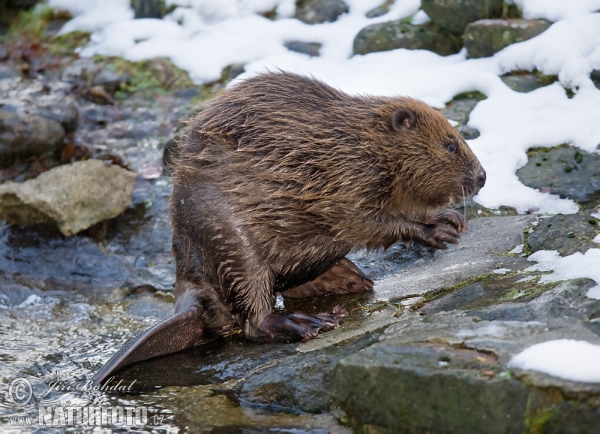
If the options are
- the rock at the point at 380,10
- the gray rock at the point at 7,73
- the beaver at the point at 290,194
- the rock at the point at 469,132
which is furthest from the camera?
the gray rock at the point at 7,73

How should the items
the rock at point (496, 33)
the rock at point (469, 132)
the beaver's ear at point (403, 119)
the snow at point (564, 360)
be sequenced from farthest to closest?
the rock at point (496, 33) < the rock at point (469, 132) < the beaver's ear at point (403, 119) < the snow at point (564, 360)

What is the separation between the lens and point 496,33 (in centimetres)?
664

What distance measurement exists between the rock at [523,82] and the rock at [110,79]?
4.09m

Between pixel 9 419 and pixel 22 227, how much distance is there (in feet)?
10.4

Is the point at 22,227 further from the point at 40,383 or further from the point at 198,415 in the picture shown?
the point at 198,415

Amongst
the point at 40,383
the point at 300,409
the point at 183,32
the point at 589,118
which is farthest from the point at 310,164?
the point at 183,32

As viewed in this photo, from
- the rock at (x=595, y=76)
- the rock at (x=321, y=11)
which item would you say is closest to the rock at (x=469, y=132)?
the rock at (x=595, y=76)

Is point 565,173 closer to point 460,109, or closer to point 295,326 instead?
point 460,109

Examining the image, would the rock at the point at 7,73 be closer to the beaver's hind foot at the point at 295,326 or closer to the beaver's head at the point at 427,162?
the beaver's head at the point at 427,162

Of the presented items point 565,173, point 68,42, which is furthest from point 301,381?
point 68,42

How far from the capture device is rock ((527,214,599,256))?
12.0 feet

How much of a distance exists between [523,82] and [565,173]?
1336 millimetres

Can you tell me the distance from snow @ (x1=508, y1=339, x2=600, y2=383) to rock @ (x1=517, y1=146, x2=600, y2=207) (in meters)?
2.45

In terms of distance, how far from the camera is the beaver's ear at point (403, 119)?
429 cm
